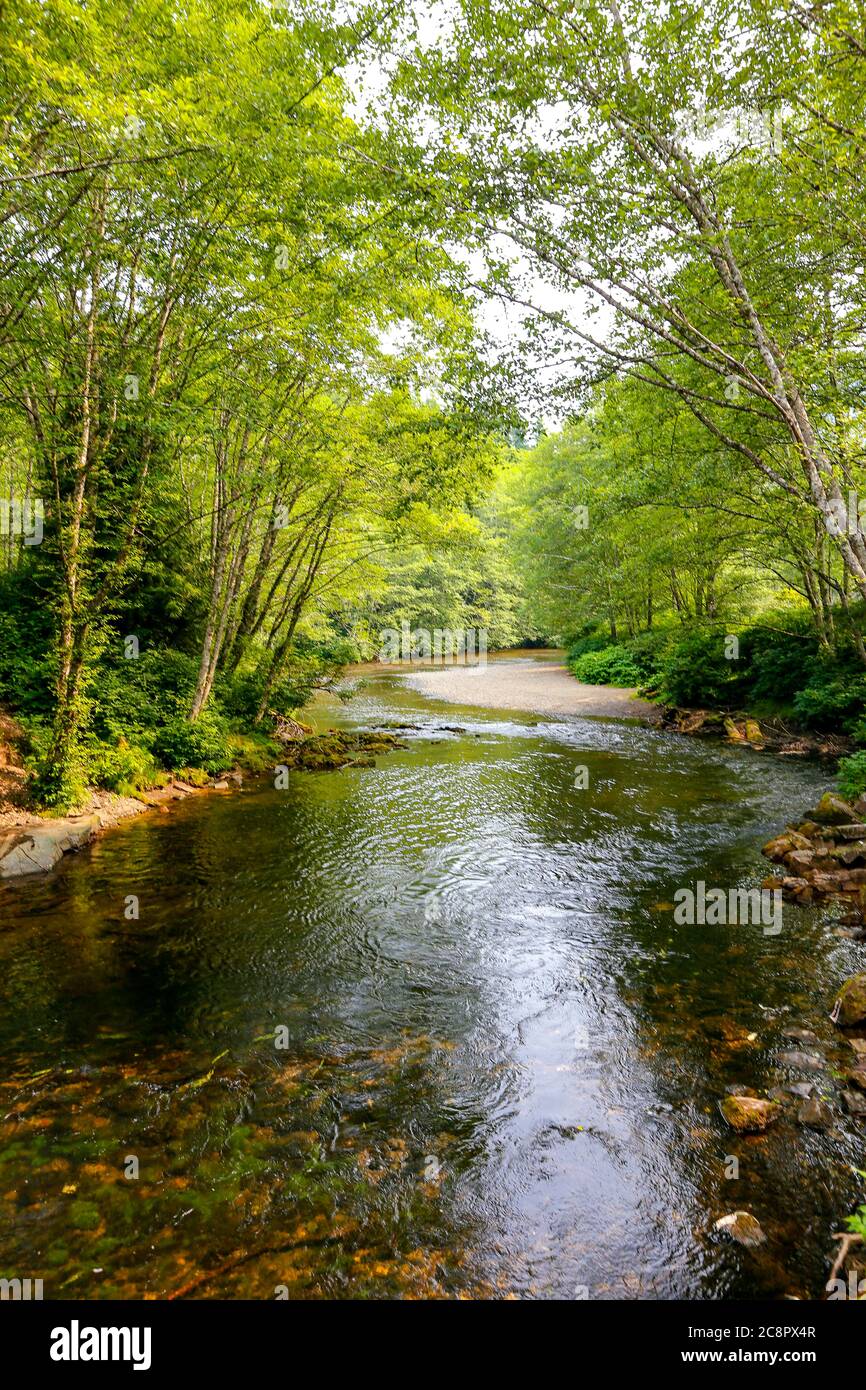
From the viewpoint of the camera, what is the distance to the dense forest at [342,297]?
6.69 meters

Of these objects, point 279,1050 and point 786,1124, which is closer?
point 786,1124

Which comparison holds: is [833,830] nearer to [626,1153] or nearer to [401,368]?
[626,1153]

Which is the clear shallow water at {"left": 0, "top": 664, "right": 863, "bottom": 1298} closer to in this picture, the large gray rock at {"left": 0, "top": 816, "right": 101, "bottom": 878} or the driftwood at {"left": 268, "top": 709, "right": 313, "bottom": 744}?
the large gray rock at {"left": 0, "top": 816, "right": 101, "bottom": 878}

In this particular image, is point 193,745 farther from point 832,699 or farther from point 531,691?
point 531,691

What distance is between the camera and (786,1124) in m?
3.99

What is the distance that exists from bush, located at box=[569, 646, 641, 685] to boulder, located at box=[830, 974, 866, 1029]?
2447 cm

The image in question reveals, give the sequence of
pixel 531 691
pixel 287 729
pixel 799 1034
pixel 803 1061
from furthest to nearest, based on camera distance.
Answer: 1. pixel 531 691
2. pixel 287 729
3. pixel 799 1034
4. pixel 803 1061

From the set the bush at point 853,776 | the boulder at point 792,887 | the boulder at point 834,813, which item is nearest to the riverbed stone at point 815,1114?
the boulder at point 792,887

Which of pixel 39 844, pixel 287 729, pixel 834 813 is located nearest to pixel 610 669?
pixel 287 729

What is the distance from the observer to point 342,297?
33.5ft

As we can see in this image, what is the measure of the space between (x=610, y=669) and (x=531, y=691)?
16.6 ft
